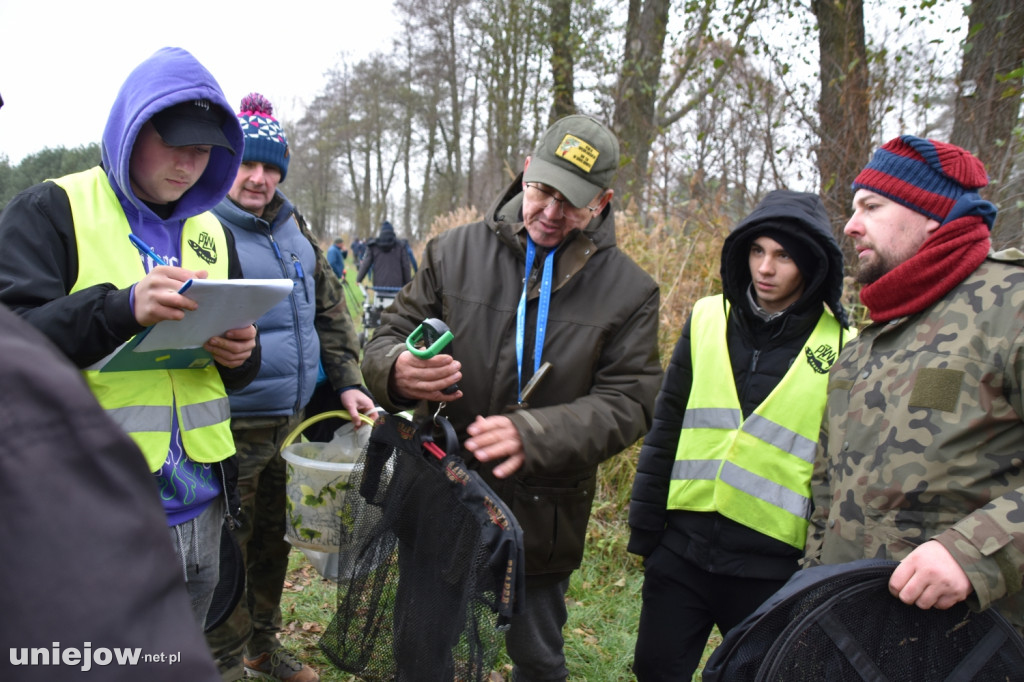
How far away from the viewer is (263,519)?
3078 millimetres

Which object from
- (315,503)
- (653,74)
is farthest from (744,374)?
(653,74)

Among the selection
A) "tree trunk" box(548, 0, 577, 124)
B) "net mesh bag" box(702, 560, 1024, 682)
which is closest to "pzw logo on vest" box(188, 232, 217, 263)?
"net mesh bag" box(702, 560, 1024, 682)

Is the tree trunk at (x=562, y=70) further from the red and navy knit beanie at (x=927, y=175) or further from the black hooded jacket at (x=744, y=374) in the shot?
the red and navy knit beanie at (x=927, y=175)

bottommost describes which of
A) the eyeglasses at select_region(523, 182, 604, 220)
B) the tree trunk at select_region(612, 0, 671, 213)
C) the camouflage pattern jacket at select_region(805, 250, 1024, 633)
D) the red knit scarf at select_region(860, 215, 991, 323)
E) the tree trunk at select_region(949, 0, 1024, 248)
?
the camouflage pattern jacket at select_region(805, 250, 1024, 633)

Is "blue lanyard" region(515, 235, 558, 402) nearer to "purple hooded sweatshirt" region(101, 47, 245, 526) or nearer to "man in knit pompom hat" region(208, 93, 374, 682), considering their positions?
"purple hooded sweatshirt" region(101, 47, 245, 526)

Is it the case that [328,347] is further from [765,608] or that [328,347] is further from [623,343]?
[765,608]

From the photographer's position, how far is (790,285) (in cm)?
251

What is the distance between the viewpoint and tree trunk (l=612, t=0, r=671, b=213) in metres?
8.62

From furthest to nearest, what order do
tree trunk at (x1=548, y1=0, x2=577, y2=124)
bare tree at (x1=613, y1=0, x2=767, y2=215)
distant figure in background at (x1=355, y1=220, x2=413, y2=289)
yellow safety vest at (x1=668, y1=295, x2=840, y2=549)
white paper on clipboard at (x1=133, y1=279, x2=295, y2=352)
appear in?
1. distant figure in background at (x1=355, y1=220, x2=413, y2=289)
2. tree trunk at (x1=548, y1=0, x2=577, y2=124)
3. bare tree at (x1=613, y1=0, x2=767, y2=215)
4. yellow safety vest at (x1=668, y1=295, x2=840, y2=549)
5. white paper on clipboard at (x1=133, y1=279, x2=295, y2=352)

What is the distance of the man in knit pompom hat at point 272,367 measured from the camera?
2.83m

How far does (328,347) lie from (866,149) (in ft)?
14.7

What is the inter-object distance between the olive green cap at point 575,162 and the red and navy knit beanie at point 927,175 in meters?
0.84

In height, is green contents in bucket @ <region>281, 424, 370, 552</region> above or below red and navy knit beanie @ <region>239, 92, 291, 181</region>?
below

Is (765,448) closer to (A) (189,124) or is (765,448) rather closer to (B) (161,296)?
(B) (161,296)
